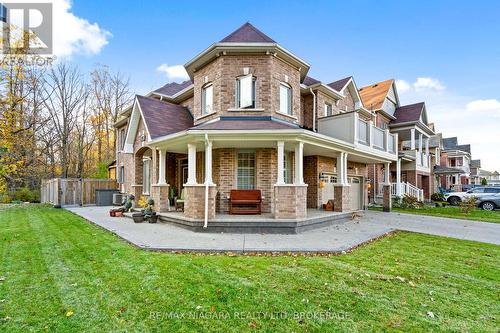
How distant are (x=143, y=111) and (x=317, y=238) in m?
9.28

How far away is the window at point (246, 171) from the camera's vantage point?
34.8ft

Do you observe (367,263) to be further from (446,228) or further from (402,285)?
(446,228)

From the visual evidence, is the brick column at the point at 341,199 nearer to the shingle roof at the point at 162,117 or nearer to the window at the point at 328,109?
the window at the point at 328,109

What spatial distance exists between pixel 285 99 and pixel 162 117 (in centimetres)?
576

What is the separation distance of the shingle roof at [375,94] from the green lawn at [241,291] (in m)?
16.1

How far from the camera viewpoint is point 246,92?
1095 cm

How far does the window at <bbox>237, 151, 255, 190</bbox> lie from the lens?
10.6 m

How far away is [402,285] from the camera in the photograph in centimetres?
438

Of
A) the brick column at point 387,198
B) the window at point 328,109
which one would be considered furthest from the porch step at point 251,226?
the brick column at point 387,198

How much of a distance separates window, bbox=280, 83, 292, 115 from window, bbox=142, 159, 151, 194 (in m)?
7.44

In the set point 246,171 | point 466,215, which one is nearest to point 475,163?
point 466,215

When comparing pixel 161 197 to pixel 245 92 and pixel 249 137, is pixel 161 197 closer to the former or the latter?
pixel 249 137

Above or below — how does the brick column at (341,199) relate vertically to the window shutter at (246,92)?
below

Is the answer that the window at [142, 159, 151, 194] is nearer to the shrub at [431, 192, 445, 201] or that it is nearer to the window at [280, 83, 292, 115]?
the window at [280, 83, 292, 115]
